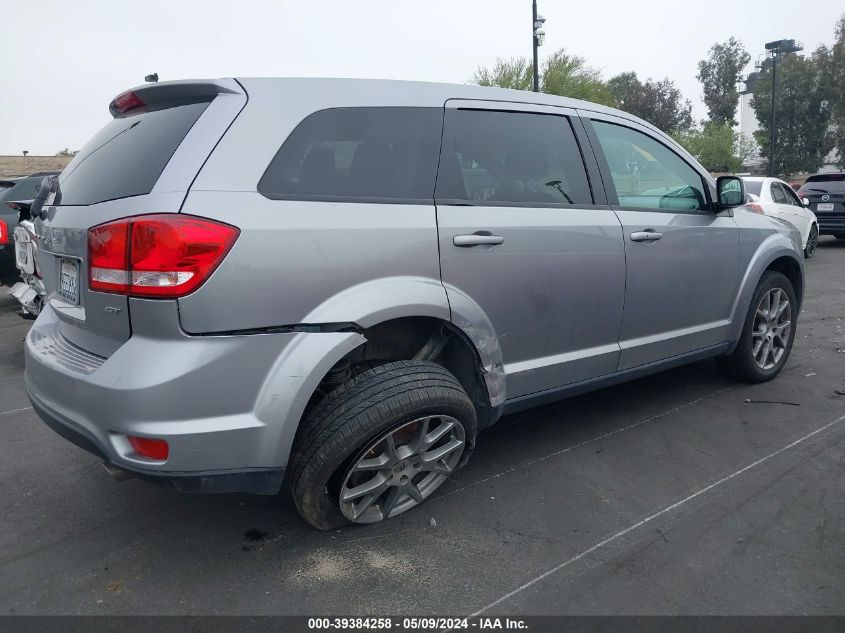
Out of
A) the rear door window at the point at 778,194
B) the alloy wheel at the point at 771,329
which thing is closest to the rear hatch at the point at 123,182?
the alloy wheel at the point at 771,329

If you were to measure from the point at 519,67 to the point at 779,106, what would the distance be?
26478mm

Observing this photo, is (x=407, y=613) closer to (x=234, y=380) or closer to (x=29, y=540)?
(x=234, y=380)

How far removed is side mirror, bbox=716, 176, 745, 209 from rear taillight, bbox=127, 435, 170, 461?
3377mm

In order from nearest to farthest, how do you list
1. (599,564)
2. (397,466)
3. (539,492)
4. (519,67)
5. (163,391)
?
1. (163,391)
2. (599,564)
3. (397,466)
4. (539,492)
5. (519,67)

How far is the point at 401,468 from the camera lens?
9.18ft

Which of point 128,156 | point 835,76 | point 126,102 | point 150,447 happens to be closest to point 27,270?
point 126,102

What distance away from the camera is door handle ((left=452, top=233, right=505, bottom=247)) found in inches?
111

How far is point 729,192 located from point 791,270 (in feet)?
3.88

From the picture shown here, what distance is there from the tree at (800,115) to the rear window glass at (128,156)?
53.8 metres

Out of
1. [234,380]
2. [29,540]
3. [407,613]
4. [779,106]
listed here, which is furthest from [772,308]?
[779,106]

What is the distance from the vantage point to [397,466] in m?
2.76

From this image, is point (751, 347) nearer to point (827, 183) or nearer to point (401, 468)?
point (401, 468)

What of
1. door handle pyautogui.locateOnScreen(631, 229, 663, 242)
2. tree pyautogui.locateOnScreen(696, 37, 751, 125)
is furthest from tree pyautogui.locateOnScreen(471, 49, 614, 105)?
tree pyautogui.locateOnScreen(696, 37, 751, 125)

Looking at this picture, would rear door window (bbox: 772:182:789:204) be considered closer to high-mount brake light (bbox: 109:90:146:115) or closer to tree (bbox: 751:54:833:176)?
high-mount brake light (bbox: 109:90:146:115)
